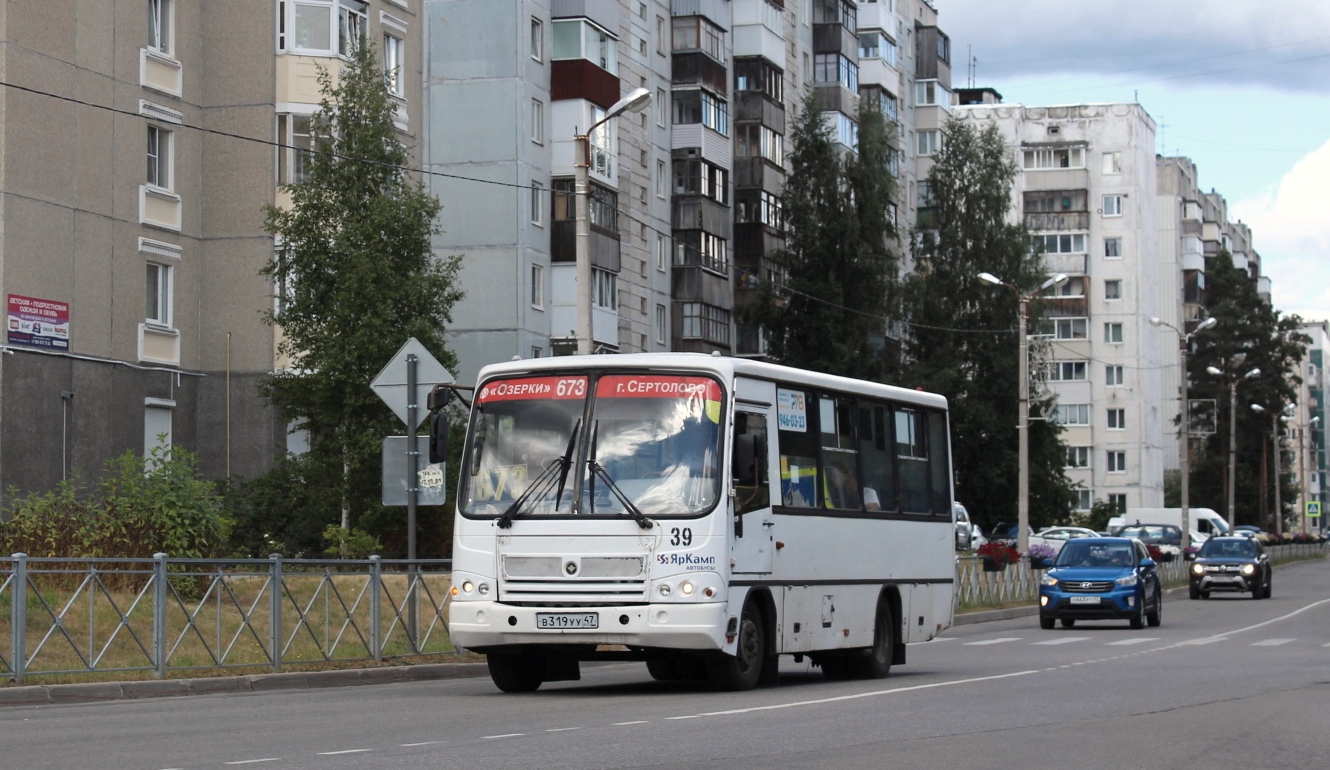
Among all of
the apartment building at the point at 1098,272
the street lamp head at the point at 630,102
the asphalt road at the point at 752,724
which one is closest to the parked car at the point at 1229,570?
the asphalt road at the point at 752,724

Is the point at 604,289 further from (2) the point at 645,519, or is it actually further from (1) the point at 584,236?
(2) the point at 645,519

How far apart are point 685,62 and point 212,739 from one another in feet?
189

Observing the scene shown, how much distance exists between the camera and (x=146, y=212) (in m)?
44.4

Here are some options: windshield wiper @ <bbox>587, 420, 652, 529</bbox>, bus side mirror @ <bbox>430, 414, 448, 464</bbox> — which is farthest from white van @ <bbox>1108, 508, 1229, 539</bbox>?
windshield wiper @ <bbox>587, 420, 652, 529</bbox>

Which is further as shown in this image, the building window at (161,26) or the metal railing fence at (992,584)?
the building window at (161,26)

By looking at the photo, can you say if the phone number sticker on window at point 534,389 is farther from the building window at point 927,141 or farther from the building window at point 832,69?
the building window at point 927,141

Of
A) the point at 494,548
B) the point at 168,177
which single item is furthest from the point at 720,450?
the point at 168,177

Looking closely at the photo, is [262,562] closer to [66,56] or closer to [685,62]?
[66,56]

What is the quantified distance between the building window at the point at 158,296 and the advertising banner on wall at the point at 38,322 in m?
3.67

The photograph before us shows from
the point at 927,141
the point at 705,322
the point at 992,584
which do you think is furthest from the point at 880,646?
the point at 927,141

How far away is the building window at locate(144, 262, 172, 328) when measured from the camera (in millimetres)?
45094

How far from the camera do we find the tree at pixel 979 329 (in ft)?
247

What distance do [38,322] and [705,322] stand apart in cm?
3171

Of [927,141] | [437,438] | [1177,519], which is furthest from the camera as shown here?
[927,141]
